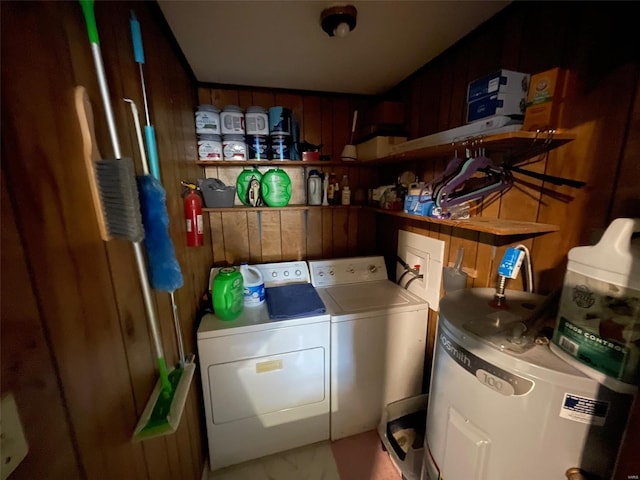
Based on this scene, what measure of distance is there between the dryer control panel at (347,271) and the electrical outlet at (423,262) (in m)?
0.19

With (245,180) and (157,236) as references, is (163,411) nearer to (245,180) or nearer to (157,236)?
(157,236)

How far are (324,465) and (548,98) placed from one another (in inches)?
83.1

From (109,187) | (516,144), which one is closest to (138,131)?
(109,187)

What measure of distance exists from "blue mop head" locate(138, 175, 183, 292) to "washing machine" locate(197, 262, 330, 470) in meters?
0.63

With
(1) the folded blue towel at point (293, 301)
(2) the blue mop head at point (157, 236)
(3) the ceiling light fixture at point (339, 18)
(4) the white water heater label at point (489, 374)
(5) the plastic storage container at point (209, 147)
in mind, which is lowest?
(1) the folded blue towel at point (293, 301)

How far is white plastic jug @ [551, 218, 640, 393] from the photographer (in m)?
0.60

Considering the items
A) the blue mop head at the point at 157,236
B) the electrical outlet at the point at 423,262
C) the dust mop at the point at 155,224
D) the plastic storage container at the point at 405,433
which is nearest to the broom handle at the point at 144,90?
the dust mop at the point at 155,224

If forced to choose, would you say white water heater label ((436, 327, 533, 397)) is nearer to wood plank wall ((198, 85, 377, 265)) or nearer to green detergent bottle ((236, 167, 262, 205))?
wood plank wall ((198, 85, 377, 265))

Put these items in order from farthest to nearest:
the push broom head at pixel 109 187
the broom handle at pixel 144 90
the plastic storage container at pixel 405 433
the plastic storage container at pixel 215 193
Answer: the plastic storage container at pixel 215 193, the plastic storage container at pixel 405 433, the broom handle at pixel 144 90, the push broom head at pixel 109 187

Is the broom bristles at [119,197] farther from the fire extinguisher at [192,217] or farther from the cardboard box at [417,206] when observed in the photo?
the cardboard box at [417,206]

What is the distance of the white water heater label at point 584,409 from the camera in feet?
2.09

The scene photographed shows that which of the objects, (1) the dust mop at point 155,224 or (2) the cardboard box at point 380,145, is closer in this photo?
(1) the dust mop at point 155,224

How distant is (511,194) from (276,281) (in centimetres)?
148

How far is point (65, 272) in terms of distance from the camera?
1.71 feet
